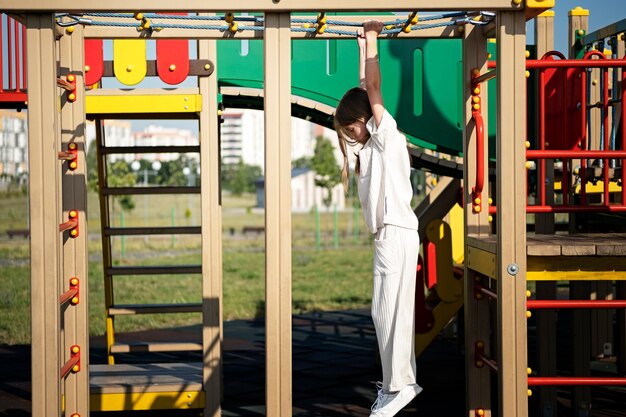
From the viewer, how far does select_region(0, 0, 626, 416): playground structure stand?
3.17 metres

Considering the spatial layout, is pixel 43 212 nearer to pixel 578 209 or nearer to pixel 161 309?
pixel 161 309

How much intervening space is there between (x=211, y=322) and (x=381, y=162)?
69.9 inches

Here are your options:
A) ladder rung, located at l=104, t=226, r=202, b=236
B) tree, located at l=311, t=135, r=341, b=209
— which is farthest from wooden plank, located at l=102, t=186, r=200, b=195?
tree, located at l=311, t=135, r=341, b=209

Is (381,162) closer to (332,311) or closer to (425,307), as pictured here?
(425,307)

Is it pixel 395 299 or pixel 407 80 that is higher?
pixel 407 80

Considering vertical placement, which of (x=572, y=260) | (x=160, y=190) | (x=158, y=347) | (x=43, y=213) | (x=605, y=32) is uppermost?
(x=605, y=32)

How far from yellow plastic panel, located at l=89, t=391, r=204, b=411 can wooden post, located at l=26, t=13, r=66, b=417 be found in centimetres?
148

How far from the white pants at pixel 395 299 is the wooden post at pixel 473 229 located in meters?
0.53

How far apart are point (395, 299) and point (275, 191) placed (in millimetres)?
641

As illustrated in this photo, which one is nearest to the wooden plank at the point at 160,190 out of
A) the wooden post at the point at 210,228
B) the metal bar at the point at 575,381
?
the wooden post at the point at 210,228

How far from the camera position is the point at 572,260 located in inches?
139

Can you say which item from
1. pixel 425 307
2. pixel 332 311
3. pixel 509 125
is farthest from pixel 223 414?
pixel 332 311

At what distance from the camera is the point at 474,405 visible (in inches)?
151

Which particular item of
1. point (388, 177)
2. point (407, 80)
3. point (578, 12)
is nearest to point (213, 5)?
point (388, 177)
